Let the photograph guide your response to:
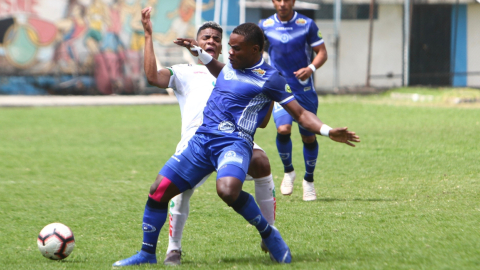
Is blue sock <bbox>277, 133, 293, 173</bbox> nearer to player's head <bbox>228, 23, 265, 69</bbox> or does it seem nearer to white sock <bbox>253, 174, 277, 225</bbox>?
white sock <bbox>253, 174, 277, 225</bbox>

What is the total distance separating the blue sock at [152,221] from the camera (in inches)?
187

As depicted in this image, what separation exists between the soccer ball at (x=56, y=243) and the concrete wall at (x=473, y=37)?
21.1 meters

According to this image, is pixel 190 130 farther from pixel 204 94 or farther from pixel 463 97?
pixel 463 97

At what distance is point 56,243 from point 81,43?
20.2 metres

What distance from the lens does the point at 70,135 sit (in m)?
13.6

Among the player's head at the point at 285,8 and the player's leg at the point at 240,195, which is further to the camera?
the player's head at the point at 285,8

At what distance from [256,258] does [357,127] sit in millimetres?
9049

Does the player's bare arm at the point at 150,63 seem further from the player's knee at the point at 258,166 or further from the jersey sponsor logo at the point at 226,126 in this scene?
the player's knee at the point at 258,166

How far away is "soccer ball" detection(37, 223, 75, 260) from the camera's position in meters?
4.92

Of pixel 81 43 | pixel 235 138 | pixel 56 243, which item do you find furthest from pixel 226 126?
pixel 81 43

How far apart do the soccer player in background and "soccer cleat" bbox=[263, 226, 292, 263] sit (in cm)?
51

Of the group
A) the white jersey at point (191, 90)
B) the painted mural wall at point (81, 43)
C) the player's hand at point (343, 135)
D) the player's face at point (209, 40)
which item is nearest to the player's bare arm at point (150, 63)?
the white jersey at point (191, 90)

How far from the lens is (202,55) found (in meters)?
5.21

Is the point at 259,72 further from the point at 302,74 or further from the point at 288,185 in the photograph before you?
the point at 288,185
